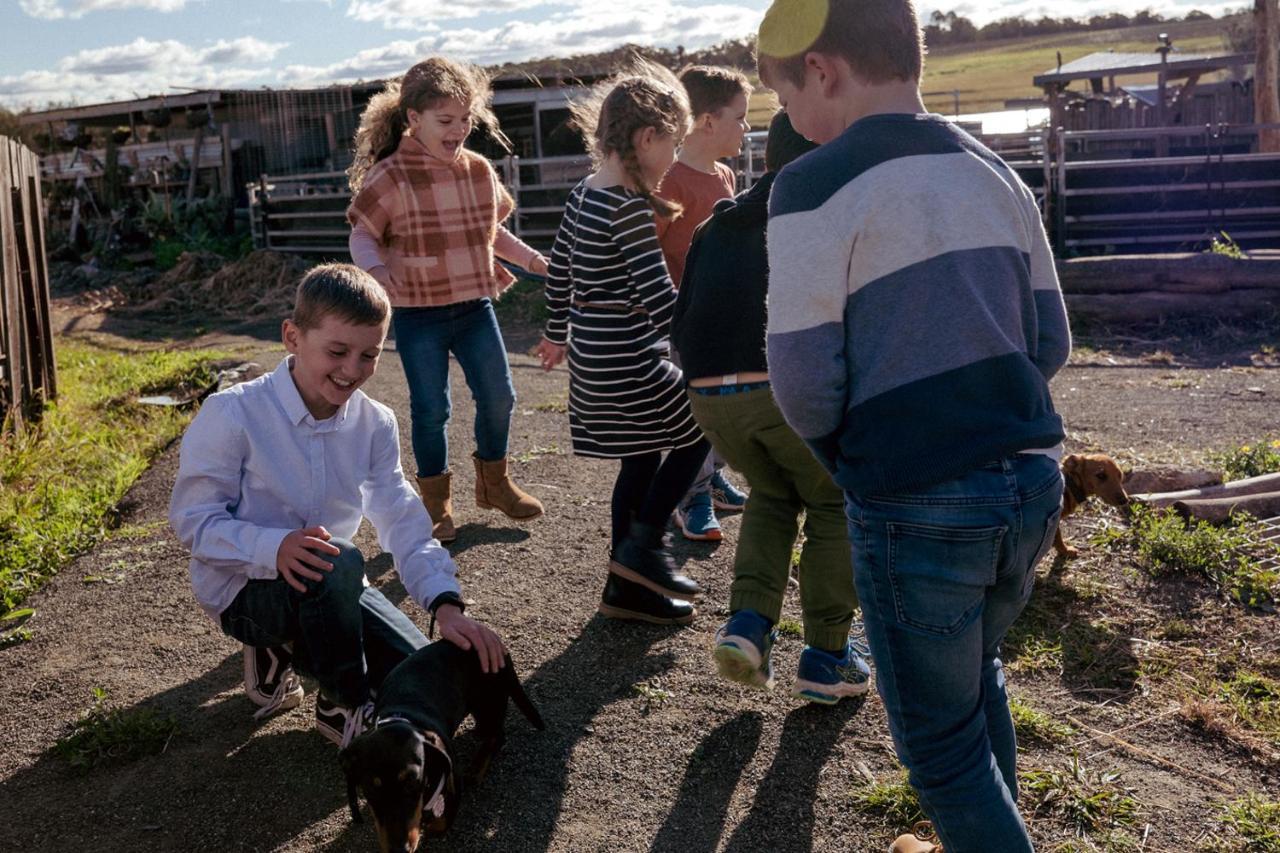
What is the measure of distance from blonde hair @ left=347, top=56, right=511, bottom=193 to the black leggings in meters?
1.64

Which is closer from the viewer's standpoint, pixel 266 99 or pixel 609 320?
pixel 609 320

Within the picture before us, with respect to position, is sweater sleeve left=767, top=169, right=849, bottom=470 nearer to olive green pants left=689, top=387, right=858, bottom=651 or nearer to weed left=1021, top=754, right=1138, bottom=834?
olive green pants left=689, top=387, right=858, bottom=651

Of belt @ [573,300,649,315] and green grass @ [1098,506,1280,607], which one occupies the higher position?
belt @ [573,300,649,315]

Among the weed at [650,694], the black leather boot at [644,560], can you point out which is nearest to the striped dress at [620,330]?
the black leather boot at [644,560]

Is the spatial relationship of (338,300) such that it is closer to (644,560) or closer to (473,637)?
(473,637)

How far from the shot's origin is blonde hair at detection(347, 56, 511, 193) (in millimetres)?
4598

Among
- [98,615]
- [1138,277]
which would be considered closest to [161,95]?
[1138,277]

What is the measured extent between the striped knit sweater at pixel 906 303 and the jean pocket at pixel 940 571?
0.10 meters

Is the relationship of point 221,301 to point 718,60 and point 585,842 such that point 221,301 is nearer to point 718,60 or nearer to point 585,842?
point 585,842

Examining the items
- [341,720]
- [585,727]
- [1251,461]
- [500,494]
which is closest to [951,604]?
[585,727]

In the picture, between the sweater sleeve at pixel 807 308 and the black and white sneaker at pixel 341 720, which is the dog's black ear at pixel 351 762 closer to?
the black and white sneaker at pixel 341 720

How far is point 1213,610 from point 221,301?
51.4 ft

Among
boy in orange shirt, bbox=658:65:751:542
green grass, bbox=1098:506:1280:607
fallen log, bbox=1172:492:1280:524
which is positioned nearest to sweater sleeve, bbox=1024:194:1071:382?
boy in orange shirt, bbox=658:65:751:542

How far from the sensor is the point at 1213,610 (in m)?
3.95
